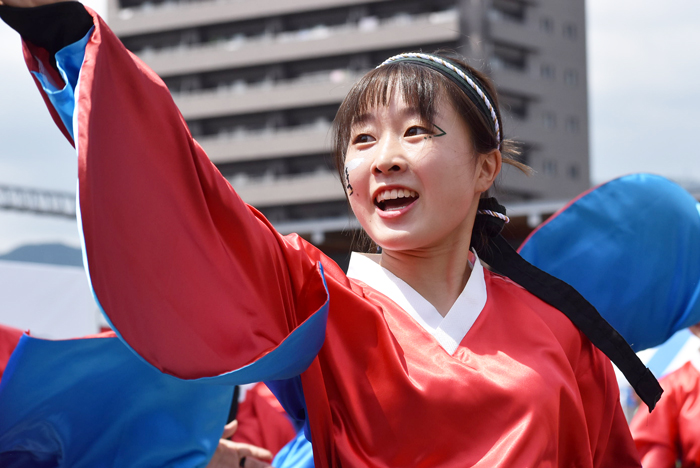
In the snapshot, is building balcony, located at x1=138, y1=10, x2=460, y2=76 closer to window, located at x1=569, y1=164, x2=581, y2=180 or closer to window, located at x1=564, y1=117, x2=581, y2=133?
window, located at x1=564, y1=117, x2=581, y2=133

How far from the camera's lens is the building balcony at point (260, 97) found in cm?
2892

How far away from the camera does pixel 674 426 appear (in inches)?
110

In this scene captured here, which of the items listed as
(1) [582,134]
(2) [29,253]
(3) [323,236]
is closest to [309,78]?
(1) [582,134]

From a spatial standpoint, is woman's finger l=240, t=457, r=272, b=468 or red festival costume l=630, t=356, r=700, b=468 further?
red festival costume l=630, t=356, r=700, b=468

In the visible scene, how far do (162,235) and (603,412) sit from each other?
0.87 m

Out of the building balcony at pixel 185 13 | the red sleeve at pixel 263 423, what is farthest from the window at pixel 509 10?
the red sleeve at pixel 263 423

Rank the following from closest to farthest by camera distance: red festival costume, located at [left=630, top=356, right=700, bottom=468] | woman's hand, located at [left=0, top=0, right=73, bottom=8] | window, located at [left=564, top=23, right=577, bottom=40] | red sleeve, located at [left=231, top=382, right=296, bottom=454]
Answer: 1. woman's hand, located at [left=0, top=0, right=73, bottom=8]
2. red festival costume, located at [left=630, top=356, right=700, bottom=468]
3. red sleeve, located at [left=231, top=382, right=296, bottom=454]
4. window, located at [left=564, top=23, right=577, bottom=40]

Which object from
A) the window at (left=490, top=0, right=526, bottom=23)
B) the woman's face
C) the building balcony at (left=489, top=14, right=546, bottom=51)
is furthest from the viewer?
the window at (left=490, top=0, right=526, bottom=23)

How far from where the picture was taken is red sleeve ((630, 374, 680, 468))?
2766mm

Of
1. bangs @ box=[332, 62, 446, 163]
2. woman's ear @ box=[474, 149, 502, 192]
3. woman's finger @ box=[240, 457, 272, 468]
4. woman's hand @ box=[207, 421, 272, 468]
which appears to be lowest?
woman's finger @ box=[240, 457, 272, 468]

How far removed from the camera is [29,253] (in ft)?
21.0

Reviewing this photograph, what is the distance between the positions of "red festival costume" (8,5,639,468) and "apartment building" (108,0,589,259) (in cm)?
2656

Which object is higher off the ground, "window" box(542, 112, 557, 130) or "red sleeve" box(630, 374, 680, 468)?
"red sleeve" box(630, 374, 680, 468)

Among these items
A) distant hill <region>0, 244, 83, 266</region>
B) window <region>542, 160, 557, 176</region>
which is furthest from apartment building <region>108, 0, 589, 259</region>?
distant hill <region>0, 244, 83, 266</region>
